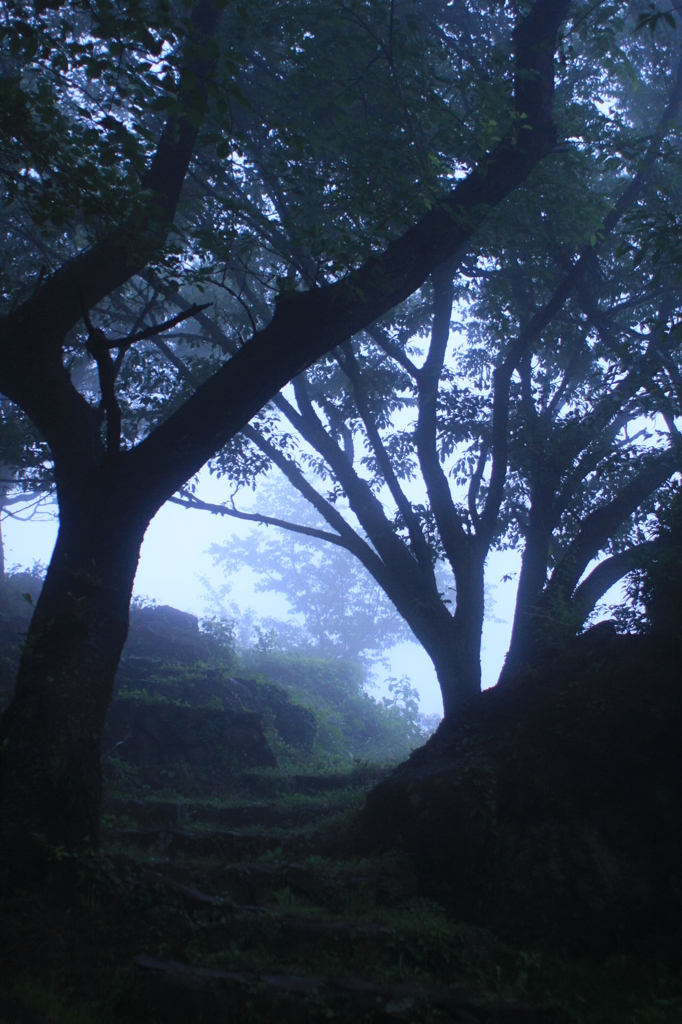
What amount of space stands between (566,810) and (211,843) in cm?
358

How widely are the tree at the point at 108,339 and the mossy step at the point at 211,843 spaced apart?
7.84 feet

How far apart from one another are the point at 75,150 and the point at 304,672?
20279 mm

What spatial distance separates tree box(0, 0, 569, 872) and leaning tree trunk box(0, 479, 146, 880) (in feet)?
0.04

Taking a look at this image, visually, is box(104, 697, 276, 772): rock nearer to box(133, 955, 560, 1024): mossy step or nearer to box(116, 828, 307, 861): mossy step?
box(116, 828, 307, 861): mossy step

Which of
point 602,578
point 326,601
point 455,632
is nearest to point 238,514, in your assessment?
point 455,632

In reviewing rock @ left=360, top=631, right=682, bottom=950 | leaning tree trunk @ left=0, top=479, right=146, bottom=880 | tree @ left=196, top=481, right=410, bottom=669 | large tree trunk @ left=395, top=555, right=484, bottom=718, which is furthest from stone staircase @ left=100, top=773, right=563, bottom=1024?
tree @ left=196, top=481, right=410, bottom=669

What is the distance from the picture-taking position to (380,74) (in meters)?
8.43

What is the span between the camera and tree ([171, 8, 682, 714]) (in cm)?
891

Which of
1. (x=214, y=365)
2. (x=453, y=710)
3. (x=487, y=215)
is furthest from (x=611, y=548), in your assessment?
(x=214, y=365)

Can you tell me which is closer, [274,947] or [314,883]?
[274,947]

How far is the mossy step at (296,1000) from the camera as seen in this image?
3912 mm

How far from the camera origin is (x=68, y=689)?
4941 millimetres

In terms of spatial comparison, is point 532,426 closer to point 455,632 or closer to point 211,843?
point 455,632

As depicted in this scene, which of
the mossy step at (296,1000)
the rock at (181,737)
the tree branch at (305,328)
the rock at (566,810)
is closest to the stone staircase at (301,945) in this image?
the mossy step at (296,1000)
